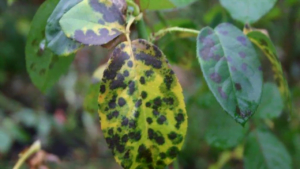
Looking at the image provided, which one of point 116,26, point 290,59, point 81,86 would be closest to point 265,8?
point 116,26

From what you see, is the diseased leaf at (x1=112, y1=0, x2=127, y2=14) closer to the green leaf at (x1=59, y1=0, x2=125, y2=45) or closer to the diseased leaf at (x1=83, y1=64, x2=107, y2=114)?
the green leaf at (x1=59, y1=0, x2=125, y2=45)

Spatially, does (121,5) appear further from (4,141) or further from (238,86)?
(4,141)

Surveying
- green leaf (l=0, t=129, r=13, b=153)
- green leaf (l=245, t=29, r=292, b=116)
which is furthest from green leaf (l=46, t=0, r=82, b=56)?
green leaf (l=0, t=129, r=13, b=153)

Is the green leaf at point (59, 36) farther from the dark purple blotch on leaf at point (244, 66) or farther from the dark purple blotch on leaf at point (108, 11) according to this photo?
the dark purple blotch on leaf at point (244, 66)

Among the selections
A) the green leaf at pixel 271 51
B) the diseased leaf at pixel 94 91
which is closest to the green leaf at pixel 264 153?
the green leaf at pixel 271 51

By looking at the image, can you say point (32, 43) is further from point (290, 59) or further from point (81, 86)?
point (81, 86)
